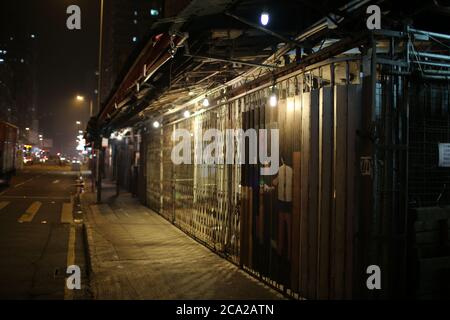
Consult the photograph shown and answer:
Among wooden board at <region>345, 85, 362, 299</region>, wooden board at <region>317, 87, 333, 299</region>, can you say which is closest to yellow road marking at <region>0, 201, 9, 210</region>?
wooden board at <region>317, 87, 333, 299</region>

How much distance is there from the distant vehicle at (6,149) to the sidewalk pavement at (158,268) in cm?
1730

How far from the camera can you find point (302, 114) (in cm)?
583

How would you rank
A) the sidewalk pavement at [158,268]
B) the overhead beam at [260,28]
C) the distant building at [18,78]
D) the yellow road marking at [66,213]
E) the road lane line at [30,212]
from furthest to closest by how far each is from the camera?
the distant building at [18,78] < the yellow road marking at [66,213] < the road lane line at [30,212] < the sidewalk pavement at [158,268] < the overhead beam at [260,28]

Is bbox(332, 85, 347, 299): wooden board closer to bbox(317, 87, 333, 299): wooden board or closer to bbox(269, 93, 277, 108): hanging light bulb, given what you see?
bbox(317, 87, 333, 299): wooden board

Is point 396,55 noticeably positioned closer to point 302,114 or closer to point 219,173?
point 302,114

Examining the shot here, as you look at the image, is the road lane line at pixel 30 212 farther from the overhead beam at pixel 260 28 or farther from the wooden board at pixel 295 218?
the overhead beam at pixel 260 28

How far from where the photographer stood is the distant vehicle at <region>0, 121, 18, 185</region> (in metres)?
27.0

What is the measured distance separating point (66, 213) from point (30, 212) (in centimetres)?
133

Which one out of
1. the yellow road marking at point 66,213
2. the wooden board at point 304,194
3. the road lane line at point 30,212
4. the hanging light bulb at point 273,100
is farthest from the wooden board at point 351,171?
the road lane line at point 30,212

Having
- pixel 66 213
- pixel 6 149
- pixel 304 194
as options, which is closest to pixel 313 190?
pixel 304 194

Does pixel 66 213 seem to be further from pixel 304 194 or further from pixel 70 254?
pixel 304 194

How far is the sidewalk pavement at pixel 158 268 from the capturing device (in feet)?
21.2

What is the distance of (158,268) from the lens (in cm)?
791
